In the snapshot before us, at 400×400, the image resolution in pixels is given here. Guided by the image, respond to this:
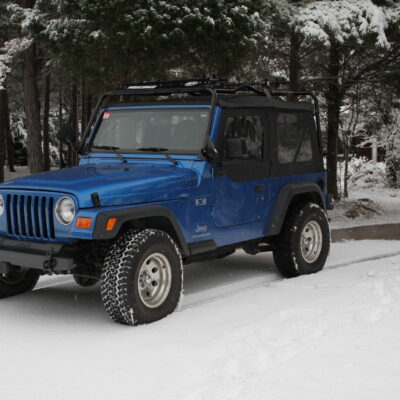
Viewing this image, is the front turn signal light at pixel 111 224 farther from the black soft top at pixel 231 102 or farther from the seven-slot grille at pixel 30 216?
the black soft top at pixel 231 102

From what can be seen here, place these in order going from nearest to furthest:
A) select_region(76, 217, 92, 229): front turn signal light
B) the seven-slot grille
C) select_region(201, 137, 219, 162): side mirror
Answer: select_region(76, 217, 92, 229): front turn signal light < the seven-slot grille < select_region(201, 137, 219, 162): side mirror

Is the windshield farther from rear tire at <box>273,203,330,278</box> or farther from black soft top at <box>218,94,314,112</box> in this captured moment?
rear tire at <box>273,203,330,278</box>

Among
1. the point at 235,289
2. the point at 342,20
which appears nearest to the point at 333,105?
the point at 342,20

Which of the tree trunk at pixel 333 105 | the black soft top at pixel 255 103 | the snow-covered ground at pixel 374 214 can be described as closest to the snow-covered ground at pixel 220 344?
the black soft top at pixel 255 103

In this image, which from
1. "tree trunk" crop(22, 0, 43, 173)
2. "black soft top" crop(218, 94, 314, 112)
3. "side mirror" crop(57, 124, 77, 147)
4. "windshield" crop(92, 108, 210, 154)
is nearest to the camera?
"windshield" crop(92, 108, 210, 154)

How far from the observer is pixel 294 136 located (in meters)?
8.02

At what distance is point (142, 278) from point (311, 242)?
2984mm

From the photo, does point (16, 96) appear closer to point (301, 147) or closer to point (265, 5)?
point (265, 5)

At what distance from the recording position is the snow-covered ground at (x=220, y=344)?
4.29 m

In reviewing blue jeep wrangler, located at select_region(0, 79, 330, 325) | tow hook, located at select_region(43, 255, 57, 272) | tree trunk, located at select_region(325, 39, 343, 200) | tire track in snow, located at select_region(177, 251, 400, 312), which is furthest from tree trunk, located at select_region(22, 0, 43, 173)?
tow hook, located at select_region(43, 255, 57, 272)

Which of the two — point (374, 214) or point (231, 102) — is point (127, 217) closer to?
point (231, 102)

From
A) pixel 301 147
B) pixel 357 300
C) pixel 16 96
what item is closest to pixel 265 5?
pixel 301 147

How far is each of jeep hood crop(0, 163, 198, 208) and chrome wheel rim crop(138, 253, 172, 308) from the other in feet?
1.82

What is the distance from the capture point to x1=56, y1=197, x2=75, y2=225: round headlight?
5621mm
